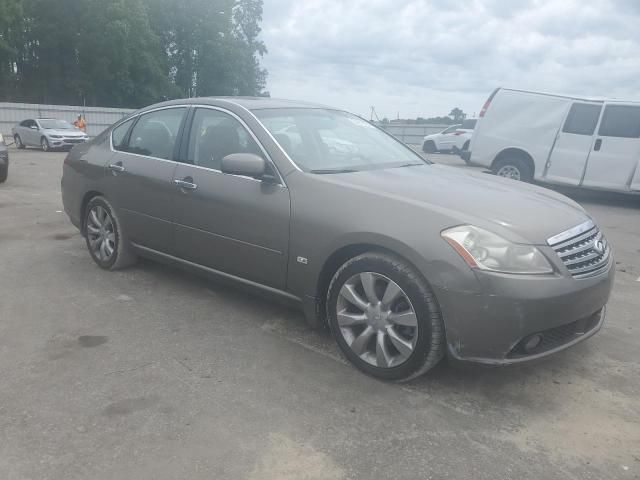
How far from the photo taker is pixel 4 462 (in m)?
2.46

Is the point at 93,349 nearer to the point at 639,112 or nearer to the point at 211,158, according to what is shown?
the point at 211,158

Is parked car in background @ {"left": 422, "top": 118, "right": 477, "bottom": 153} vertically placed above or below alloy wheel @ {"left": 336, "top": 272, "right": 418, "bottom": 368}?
below

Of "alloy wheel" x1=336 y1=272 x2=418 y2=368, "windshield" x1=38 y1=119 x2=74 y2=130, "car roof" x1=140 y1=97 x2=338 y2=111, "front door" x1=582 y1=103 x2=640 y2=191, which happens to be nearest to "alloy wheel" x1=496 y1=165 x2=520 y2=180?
"front door" x1=582 y1=103 x2=640 y2=191

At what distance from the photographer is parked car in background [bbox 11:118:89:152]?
21156 millimetres

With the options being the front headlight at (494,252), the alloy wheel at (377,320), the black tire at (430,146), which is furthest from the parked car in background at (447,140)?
the front headlight at (494,252)

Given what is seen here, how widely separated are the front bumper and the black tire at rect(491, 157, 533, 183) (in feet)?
28.5

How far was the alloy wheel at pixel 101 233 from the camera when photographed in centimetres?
505

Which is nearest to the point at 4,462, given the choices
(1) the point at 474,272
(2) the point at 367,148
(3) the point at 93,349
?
(3) the point at 93,349

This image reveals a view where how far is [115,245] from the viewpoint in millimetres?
5004

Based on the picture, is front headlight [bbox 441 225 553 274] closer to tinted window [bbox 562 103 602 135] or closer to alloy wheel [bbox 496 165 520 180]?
tinted window [bbox 562 103 602 135]

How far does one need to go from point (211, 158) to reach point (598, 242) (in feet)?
8.62

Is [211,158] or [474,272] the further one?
[211,158]

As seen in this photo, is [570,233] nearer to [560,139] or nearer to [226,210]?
[226,210]

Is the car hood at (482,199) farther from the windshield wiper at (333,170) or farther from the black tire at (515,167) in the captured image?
the black tire at (515,167)
